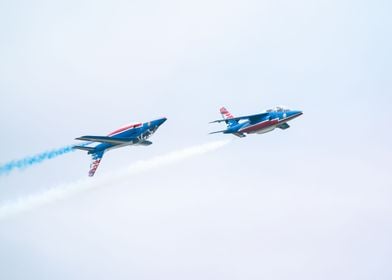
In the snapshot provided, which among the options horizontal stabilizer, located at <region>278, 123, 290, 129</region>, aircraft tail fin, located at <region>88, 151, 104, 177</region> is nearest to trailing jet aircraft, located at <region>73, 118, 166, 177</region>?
aircraft tail fin, located at <region>88, 151, 104, 177</region>

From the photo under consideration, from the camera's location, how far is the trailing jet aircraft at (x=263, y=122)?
106 metres

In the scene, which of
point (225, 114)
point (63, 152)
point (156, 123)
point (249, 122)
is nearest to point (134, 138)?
point (156, 123)

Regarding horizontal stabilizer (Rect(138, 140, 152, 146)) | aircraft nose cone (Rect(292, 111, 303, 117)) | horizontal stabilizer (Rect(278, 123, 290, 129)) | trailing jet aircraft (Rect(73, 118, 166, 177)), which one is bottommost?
horizontal stabilizer (Rect(278, 123, 290, 129))

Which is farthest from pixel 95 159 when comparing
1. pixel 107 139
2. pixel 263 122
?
pixel 263 122

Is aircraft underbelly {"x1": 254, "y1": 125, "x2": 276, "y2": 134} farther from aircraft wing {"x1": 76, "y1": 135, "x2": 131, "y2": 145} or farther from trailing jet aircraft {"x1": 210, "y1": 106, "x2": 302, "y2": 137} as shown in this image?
aircraft wing {"x1": 76, "y1": 135, "x2": 131, "y2": 145}

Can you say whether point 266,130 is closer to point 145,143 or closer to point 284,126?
point 284,126

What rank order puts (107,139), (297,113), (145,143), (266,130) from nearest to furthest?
(107,139)
(145,143)
(297,113)
(266,130)

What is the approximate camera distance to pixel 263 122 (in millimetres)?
107500

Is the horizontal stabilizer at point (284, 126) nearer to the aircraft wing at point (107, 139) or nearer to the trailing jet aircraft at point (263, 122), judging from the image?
the trailing jet aircraft at point (263, 122)

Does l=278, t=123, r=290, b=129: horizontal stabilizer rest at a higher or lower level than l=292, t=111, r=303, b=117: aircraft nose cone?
lower

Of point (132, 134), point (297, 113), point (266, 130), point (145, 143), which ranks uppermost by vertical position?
point (132, 134)

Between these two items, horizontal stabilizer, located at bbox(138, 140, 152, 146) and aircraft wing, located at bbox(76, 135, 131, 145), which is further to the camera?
horizontal stabilizer, located at bbox(138, 140, 152, 146)

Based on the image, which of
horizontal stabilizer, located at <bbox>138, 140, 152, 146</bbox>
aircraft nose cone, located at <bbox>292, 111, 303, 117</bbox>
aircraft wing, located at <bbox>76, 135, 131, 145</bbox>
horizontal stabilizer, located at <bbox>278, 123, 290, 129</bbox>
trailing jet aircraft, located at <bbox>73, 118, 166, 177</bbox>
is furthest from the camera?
horizontal stabilizer, located at <bbox>278, 123, 290, 129</bbox>

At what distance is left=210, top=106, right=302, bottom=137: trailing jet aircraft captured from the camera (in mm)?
106250
